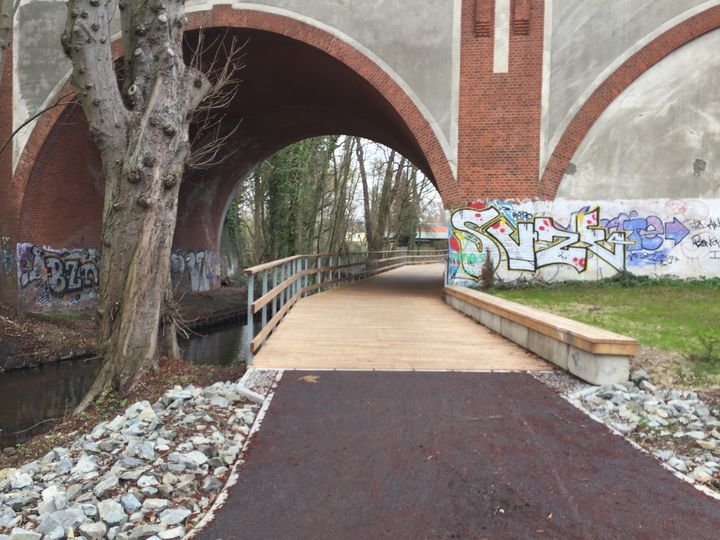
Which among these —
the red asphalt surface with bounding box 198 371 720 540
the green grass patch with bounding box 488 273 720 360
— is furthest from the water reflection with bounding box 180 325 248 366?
the red asphalt surface with bounding box 198 371 720 540

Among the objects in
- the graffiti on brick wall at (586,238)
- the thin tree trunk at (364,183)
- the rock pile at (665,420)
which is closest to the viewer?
the rock pile at (665,420)

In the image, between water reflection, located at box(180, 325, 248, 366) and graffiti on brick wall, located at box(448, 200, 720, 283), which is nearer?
graffiti on brick wall, located at box(448, 200, 720, 283)

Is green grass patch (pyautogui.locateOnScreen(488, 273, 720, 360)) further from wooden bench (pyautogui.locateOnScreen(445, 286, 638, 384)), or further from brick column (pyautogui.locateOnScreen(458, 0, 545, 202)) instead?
brick column (pyautogui.locateOnScreen(458, 0, 545, 202))

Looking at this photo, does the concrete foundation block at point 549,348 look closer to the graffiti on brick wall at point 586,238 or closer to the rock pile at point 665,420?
the rock pile at point 665,420

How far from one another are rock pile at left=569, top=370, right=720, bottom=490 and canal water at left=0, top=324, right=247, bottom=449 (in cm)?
549

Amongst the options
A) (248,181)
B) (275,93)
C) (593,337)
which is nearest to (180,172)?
(593,337)

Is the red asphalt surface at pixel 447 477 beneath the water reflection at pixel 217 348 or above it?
above

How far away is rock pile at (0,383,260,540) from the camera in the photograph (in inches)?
115

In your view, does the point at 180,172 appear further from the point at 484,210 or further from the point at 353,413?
the point at 484,210

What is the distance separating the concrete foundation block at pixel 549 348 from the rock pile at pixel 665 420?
0.74 m

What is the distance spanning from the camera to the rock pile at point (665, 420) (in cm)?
356

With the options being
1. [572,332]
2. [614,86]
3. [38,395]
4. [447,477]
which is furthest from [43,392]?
[614,86]

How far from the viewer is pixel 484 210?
12.4 meters

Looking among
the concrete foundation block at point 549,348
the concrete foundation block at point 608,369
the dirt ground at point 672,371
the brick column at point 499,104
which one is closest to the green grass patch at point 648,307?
the dirt ground at point 672,371
